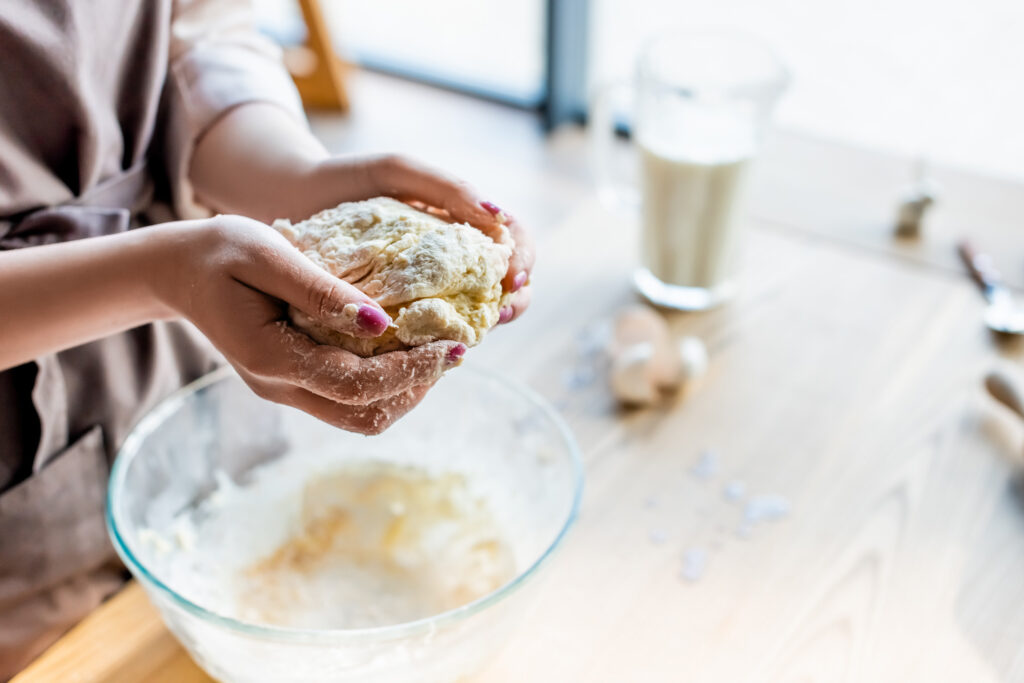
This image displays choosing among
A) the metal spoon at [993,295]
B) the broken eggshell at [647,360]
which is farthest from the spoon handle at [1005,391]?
the broken eggshell at [647,360]

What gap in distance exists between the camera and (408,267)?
0.55m

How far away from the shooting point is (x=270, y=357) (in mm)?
497

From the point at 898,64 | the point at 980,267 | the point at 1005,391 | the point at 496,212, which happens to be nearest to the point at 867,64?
the point at 898,64

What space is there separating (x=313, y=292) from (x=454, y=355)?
3.6 inches

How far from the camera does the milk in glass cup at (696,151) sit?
1.01 meters

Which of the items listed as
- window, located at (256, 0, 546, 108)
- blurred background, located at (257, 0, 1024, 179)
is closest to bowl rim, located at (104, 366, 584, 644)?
blurred background, located at (257, 0, 1024, 179)

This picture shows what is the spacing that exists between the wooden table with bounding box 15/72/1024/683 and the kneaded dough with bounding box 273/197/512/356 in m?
0.30

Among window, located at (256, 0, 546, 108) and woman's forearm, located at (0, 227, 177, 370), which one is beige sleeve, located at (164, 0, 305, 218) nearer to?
woman's forearm, located at (0, 227, 177, 370)

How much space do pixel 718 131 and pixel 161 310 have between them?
71 centimetres

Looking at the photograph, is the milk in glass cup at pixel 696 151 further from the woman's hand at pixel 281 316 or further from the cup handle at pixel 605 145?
the woman's hand at pixel 281 316

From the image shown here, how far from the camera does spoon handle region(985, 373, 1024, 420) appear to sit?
87 centimetres

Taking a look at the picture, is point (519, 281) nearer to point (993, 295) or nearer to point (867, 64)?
point (993, 295)

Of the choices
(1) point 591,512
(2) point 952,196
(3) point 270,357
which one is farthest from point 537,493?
(2) point 952,196

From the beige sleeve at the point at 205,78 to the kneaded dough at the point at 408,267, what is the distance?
20cm
